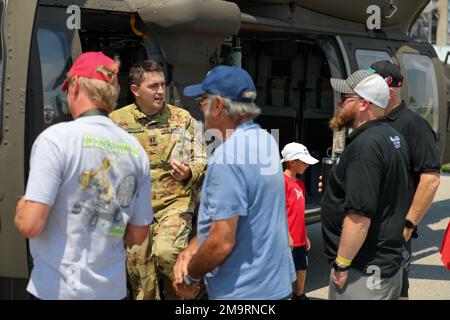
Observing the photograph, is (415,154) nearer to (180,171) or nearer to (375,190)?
(375,190)

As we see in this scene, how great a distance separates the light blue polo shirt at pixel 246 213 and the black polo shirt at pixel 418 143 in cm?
177

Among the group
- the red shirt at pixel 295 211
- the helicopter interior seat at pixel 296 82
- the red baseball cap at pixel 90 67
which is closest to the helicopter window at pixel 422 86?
the helicopter interior seat at pixel 296 82

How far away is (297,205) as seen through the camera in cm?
490

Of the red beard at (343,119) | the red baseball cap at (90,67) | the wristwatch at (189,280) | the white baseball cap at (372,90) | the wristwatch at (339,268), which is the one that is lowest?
the wristwatch at (339,268)

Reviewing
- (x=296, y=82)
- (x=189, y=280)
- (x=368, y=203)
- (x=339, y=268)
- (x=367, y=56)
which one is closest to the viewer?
(x=189, y=280)

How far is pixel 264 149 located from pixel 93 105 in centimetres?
70

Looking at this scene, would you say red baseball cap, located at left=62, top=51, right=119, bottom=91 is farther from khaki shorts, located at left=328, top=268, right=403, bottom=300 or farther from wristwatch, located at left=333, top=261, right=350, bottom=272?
khaki shorts, located at left=328, top=268, right=403, bottom=300

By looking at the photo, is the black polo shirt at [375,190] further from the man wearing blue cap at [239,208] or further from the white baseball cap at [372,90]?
the man wearing blue cap at [239,208]

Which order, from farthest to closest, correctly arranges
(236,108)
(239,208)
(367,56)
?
(367,56) < (236,108) < (239,208)

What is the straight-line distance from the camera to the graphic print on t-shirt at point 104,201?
2.39m

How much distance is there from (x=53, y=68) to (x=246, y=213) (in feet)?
6.83

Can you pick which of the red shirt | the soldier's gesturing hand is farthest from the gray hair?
the red shirt

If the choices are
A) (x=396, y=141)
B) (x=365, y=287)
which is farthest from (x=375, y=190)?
(x=365, y=287)

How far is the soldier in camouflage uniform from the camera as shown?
3957 millimetres
